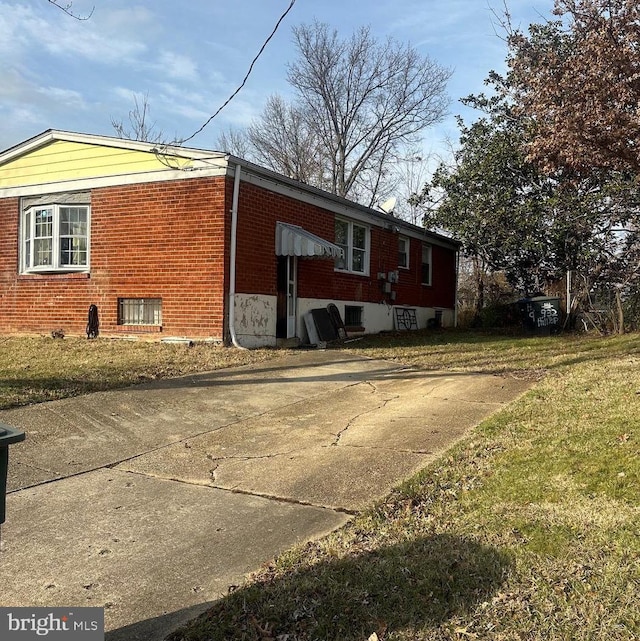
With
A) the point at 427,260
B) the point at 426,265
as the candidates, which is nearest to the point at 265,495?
the point at 426,265

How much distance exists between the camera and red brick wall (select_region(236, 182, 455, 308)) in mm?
11859

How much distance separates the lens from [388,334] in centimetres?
1606

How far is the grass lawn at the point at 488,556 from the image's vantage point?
2.51 m

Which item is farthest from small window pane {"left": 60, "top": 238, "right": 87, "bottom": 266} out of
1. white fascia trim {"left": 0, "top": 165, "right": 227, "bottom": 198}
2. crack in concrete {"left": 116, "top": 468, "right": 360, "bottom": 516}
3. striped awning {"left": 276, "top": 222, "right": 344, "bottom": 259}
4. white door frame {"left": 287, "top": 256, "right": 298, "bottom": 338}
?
crack in concrete {"left": 116, "top": 468, "right": 360, "bottom": 516}

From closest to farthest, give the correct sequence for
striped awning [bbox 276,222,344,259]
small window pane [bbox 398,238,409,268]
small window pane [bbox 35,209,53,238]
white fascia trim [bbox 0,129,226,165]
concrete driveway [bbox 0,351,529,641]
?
concrete driveway [bbox 0,351,529,641] < white fascia trim [bbox 0,129,226,165] < striped awning [bbox 276,222,344,259] < small window pane [bbox 35,209,53,238] < small window pane [bbox 398,238,409,268]

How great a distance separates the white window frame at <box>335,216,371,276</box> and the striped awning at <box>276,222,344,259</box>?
230 centimetres

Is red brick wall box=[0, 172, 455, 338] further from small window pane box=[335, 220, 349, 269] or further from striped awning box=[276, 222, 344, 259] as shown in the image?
small window pane box=[335, 220, 349, 269]

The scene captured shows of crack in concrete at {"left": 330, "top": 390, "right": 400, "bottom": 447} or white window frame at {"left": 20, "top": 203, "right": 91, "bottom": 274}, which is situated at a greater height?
white window frame at {"left": 20, "top": 203, "right": 91, "bottom": 274}

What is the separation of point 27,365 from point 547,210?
14.1 metres

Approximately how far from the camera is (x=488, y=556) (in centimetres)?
299

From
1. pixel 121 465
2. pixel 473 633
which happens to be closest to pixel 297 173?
pixel 121 465

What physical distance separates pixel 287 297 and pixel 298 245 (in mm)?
1310

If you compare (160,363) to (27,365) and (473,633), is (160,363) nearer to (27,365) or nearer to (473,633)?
(27,365)

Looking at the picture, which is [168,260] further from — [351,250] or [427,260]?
[427,260]
